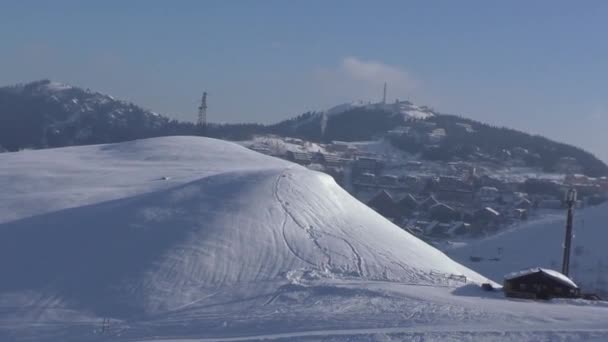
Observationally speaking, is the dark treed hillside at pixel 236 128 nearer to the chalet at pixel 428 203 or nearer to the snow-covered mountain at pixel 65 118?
the snow-covered mountain at pixel 65 118

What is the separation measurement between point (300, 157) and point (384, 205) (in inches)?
640

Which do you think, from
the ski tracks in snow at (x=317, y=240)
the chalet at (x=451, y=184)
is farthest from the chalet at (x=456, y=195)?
the ski tracks in snow at (x=317, y=240)

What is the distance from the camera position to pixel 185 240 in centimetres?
1911

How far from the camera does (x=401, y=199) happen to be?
5566cm

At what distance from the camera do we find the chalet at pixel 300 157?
6631 centimetres

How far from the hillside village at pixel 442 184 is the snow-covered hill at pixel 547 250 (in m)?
4.29

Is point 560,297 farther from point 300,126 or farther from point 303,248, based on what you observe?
point 300,126

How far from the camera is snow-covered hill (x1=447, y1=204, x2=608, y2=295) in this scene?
3466 cm

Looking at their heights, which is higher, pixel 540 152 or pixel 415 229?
pixel 540 152

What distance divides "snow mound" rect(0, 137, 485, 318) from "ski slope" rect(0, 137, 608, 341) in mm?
47

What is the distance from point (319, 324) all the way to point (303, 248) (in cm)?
583

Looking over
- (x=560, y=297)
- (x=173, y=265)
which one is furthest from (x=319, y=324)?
(x=560, y=297)

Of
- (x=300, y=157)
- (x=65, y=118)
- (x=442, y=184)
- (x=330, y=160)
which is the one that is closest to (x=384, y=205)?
(x=442, y=184)

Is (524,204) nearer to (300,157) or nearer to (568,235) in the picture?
(300,157)
